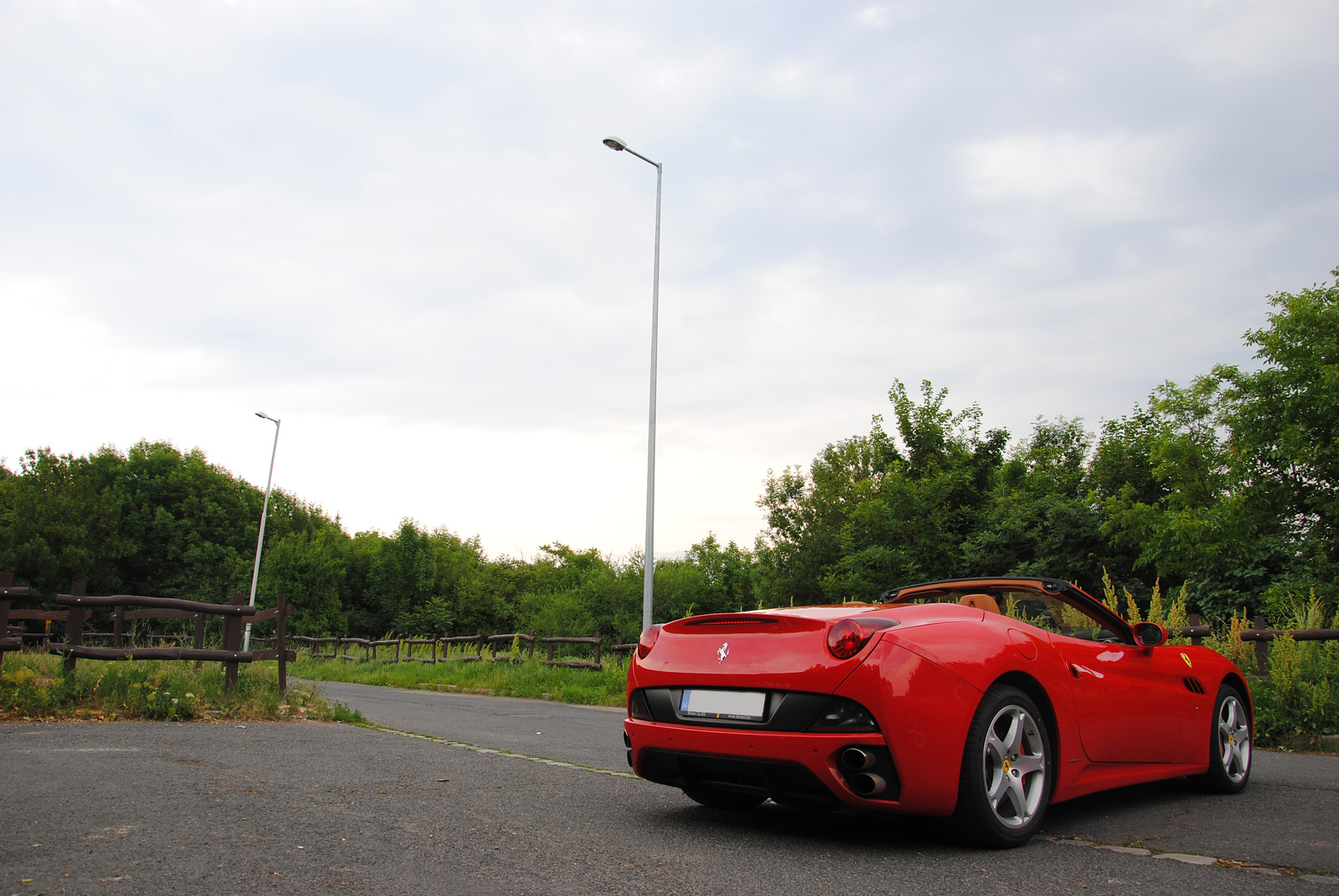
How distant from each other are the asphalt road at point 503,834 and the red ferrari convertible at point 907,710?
241 millimetres

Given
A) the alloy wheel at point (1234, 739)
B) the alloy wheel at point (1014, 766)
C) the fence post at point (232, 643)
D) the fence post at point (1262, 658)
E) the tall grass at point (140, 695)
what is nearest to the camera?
the alloy wheel at point (1014, 766)

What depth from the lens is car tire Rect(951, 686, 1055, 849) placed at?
3.68 metres

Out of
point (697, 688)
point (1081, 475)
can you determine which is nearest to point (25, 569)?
point (1081, 475)

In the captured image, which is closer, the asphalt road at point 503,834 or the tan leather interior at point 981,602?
the asphalt road at point 503,834

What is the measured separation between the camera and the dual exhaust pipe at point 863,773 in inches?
140

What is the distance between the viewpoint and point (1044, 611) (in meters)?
4.96

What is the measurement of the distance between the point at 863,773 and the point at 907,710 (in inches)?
12.0

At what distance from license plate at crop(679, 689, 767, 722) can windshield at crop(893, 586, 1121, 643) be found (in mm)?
1391

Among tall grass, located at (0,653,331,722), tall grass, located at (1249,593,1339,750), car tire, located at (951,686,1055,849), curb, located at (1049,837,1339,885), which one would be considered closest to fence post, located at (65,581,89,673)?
tall grass, located at (0,653,331,722)

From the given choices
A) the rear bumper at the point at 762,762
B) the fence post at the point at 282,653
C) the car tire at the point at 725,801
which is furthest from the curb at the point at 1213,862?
the fence post at the point at 282,653

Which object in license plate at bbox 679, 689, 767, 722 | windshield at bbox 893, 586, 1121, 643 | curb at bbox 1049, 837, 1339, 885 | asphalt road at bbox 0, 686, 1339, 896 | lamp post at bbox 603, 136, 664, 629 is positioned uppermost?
lamp post at bbox 603, 136, 664, 629

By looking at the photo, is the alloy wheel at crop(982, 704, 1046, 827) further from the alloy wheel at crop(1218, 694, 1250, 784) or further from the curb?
the alloy wheel at crop(1218, 694, 1250, 784)

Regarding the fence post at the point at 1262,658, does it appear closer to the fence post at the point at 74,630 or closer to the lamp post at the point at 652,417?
the lamp post at the point at 652,417

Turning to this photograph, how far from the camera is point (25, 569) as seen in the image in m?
51.7
